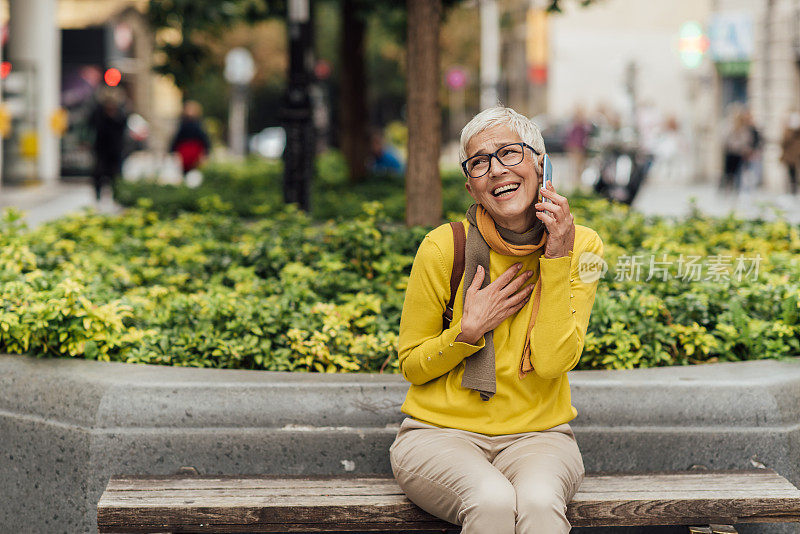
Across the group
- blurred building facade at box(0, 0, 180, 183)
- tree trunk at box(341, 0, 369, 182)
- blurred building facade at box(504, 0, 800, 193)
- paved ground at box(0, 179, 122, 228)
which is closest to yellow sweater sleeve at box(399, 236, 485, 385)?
blurred building facade at box(504, 0, 800, 193)

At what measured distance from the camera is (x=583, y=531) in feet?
13.2

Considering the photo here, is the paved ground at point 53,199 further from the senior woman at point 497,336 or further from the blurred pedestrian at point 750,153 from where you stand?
the blurred pedestrian at point 750,153

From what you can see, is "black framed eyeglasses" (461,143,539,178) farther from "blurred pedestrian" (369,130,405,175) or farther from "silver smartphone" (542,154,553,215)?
"blurred pedestrian" (369,130,405,175)

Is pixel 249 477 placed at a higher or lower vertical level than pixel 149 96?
lower

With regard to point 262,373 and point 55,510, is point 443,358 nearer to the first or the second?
point 262,373

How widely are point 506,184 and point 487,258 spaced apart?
0.25 meters

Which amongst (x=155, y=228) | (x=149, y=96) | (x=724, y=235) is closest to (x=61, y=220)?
(x=155, y=228)

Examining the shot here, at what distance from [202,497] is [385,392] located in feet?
2.76

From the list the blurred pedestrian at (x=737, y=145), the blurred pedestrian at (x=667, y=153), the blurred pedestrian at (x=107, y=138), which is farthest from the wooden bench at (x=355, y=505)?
the blurred pedestrian at (x=667, y=153)

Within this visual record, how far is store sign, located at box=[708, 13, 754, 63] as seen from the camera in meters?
28.3

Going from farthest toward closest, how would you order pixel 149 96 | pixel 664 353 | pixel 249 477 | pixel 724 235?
pixel 149 96 < pixel 724 235 < pixel 664 353 < pixel 249 477

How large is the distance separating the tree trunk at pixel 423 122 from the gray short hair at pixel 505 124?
12.0ft

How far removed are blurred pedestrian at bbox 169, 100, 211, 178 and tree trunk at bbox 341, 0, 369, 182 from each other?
486 cm

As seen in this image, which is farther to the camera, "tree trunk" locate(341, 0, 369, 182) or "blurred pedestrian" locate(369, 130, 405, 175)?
"blurred pedestrian" locate(369, 130, 405, 175)
